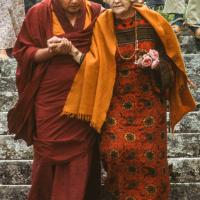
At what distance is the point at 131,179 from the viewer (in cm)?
517

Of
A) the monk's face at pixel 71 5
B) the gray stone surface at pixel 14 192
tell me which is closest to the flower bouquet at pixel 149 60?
the monk's face at pixel 71 5

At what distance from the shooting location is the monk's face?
5164 millimetres

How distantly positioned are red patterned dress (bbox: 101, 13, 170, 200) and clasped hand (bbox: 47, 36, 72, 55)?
372mm

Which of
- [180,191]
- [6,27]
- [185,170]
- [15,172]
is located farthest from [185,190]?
[6,27]

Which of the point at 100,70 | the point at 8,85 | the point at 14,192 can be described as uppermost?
the point at 100,70

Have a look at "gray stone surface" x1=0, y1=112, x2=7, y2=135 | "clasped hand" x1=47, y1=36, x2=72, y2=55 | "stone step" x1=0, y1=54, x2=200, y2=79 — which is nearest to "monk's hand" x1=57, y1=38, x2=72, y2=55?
"clasped hand" x1=47, y1=36, x2=72, y2=55

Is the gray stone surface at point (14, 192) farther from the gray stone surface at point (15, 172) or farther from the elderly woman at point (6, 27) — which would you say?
the elderly woman at point (6, 27)

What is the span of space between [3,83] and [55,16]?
2368mm

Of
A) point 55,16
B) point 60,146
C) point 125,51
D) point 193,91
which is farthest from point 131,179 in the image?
point 193,91

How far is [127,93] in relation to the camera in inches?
203

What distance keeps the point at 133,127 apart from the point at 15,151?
1562 millimetres

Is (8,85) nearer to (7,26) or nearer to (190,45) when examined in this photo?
(7,26)

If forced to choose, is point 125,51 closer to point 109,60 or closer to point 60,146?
point 109,60

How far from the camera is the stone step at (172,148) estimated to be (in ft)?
20.7
